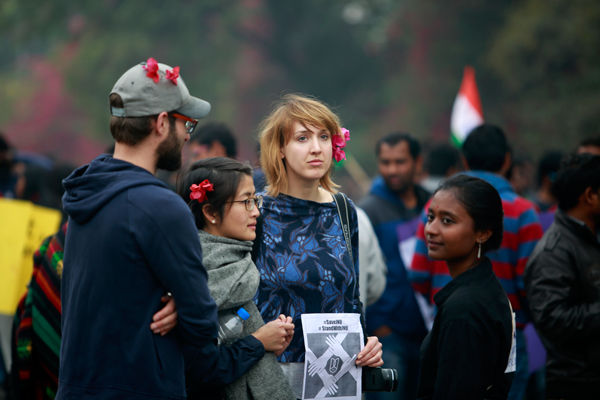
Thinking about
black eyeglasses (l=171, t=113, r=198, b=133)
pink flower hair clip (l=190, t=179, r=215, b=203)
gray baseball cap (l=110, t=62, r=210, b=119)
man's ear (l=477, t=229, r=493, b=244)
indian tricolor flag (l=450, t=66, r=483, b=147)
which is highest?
indian tricolor flag (l=450, t=66, r=483, b=147)

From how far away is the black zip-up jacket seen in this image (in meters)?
3.28

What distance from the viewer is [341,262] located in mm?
3010

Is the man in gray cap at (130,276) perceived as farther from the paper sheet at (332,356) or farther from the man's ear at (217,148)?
the man's ear at (217,148)

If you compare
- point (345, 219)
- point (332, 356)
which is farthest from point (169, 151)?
point (332, 356)

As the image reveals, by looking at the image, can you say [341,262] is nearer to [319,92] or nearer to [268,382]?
[268,382]

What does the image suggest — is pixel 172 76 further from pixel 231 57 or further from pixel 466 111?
pixel 231 57

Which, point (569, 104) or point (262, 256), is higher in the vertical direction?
point (569, 104)

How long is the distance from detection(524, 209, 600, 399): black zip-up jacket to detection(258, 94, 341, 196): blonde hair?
4.68 feet

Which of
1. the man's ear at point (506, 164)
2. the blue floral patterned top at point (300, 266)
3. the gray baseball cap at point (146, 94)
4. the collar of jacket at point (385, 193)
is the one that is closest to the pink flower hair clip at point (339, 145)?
the blue floral patterned top at point (300, 266)

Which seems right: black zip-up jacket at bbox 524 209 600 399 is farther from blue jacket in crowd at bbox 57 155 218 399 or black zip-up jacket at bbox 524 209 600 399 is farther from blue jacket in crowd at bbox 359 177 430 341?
blue jacket in crowd at bbox 57 155 218 399

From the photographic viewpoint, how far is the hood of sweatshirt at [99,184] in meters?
2.29

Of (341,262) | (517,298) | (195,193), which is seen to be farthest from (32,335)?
(517,298)

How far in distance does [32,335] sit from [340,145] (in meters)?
2.09

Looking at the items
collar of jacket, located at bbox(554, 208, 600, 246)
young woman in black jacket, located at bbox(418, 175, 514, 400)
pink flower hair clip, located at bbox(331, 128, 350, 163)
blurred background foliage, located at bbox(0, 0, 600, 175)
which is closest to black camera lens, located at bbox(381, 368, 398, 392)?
young woman in black jacket, located at bbox(418, 175, 514, 400)
